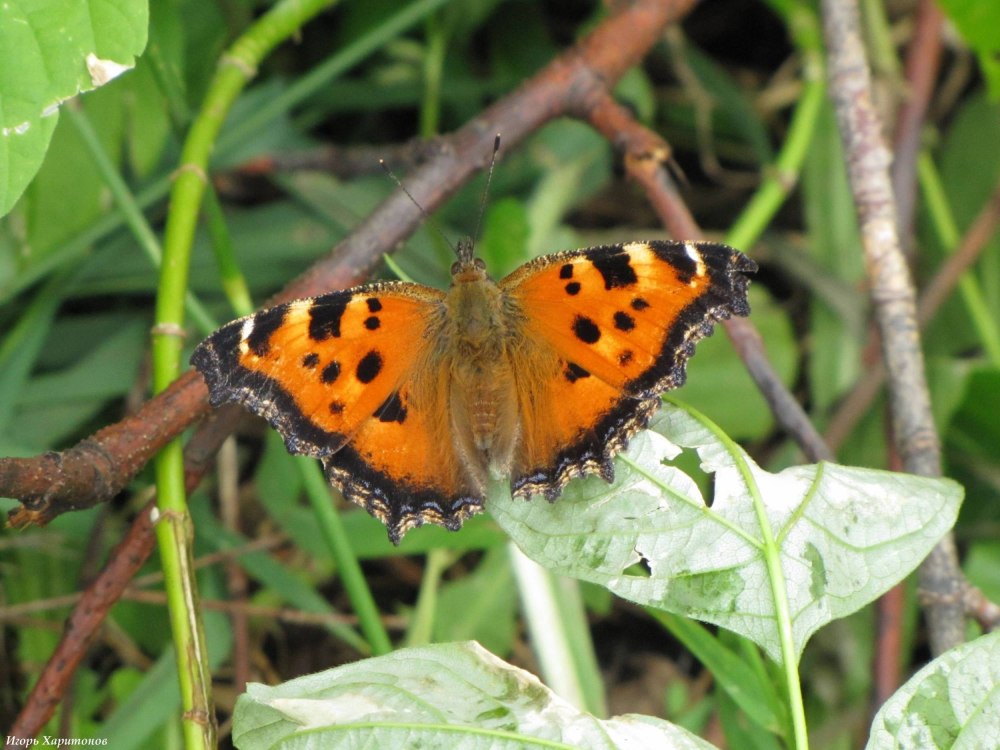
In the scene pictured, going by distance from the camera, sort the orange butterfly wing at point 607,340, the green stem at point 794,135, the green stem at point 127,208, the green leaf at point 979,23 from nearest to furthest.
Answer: the orange butterfly wing at point 607,340 → the green stem at point 127,208 → the green leaf at point 979,23 → the green stem at point 794,135

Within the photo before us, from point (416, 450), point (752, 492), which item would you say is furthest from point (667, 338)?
point (416, 450)

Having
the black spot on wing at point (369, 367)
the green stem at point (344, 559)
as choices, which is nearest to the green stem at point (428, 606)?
the green stem at point (344, 559)

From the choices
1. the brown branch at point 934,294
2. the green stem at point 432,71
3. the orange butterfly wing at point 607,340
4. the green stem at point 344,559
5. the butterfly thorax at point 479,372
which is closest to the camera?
the orange butterfly wing at point 607,340

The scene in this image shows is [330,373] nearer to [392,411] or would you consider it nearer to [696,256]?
[392,411]

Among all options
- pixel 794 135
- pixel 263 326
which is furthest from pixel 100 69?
pixel 794 135

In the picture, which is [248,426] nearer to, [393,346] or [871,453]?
[393,346]

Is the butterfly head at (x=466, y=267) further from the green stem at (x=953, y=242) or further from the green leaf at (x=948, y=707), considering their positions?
the green stem at (x=953, y=242)
